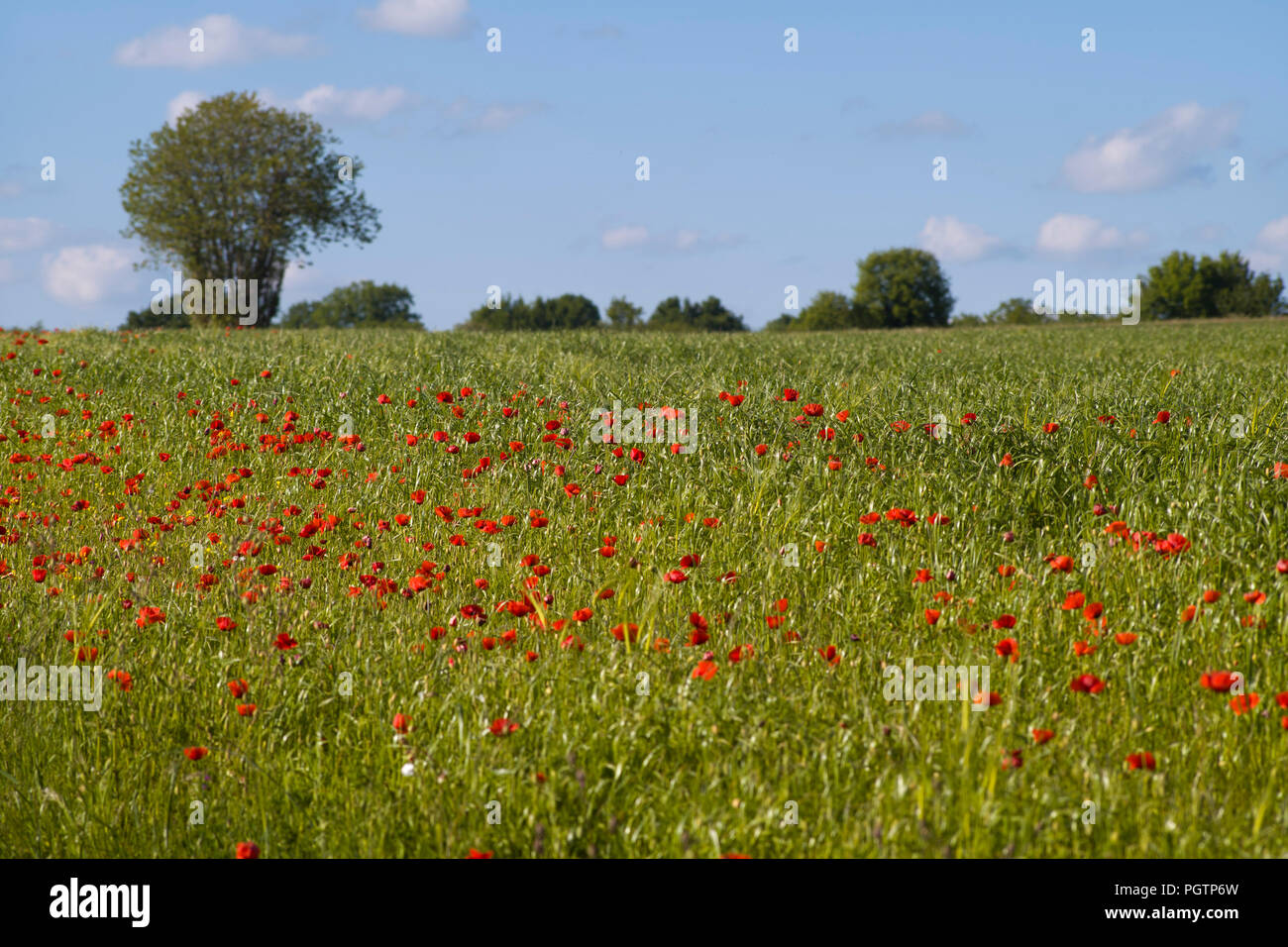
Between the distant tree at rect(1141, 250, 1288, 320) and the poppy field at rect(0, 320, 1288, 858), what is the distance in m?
107

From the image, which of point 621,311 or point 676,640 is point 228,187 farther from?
→ point 621,311

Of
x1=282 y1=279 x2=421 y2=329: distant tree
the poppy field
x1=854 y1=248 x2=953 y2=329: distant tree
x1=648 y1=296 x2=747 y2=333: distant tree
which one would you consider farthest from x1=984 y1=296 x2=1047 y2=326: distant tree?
the poppy field

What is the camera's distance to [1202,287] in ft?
329

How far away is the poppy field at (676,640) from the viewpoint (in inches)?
118

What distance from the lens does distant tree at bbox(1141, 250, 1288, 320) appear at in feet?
326

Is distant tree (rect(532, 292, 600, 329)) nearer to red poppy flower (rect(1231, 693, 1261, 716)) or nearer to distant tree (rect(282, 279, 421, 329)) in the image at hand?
distant tree (rect(282, 279, 421, 329))

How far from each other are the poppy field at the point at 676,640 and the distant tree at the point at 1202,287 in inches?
4207

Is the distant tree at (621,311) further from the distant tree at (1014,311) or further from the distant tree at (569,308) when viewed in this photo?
the distant tree at (1014,311)

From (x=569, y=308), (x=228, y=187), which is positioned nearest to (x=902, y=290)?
(x=569, y=308)

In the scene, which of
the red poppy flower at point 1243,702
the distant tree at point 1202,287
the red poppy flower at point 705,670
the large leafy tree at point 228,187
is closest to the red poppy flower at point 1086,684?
the red poppy flower at point 1243,702

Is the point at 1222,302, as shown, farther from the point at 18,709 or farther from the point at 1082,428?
the point at 18,709

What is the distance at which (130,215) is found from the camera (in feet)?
136

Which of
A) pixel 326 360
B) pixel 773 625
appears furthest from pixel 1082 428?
pixel 326 360
